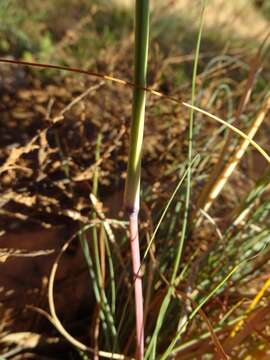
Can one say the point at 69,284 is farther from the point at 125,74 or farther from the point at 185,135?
the point at 125,74

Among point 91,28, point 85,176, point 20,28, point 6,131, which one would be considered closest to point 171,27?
point 91,28

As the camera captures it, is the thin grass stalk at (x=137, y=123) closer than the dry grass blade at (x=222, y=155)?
Yes

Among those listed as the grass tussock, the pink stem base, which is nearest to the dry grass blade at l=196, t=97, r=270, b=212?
the grass tussock

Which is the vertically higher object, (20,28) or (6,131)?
(20,28)

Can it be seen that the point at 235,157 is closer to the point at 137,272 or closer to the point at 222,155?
the point at 222,155

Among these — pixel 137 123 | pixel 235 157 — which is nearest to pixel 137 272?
pixel 137 123

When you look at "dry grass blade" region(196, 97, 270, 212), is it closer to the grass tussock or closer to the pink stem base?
the grass tussock

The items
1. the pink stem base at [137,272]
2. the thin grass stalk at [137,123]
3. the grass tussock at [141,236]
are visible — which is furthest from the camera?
the grass tussock at [141,236]

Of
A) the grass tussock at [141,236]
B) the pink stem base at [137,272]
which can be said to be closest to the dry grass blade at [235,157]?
the grass tussock at [141,236]

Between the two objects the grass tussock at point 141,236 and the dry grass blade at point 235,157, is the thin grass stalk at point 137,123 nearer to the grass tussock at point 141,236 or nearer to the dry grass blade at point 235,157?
the grass tussock at point 141,236

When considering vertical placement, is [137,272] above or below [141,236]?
below

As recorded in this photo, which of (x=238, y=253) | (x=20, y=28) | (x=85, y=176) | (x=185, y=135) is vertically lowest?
(x=238, y=253)
